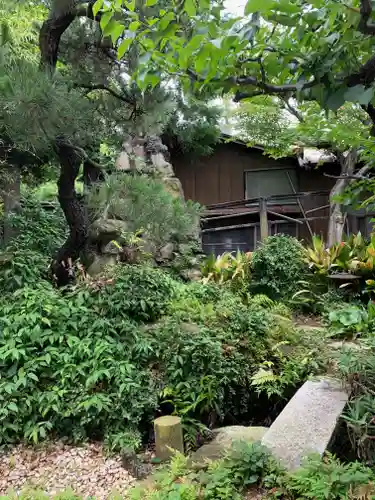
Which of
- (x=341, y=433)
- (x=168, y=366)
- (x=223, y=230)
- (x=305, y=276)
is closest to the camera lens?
(x=341, y=433)

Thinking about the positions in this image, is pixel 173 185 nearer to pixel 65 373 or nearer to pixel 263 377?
pixel 263 377

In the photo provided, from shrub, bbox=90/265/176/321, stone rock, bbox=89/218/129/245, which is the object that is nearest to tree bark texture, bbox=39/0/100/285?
stone rock, bbox=89/218/129/245

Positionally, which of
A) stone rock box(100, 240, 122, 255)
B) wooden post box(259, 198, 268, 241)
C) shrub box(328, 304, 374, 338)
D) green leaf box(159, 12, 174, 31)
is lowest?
shrub box(328, 304, 374, 338)

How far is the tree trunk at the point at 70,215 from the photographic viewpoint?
15.1ft

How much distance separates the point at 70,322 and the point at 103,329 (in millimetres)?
311

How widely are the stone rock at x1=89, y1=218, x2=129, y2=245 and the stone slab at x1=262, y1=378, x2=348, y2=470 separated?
8.20ft

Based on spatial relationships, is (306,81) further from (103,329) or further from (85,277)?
(85,277)

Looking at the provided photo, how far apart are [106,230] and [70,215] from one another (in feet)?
1.93

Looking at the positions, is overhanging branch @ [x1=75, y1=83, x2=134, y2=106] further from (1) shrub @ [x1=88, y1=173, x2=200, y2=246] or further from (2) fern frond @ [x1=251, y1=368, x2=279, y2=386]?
(2) fern frond @ [x1=251, y1=368, x2=279, y2=386]

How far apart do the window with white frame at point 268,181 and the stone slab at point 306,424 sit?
7698 millimetres

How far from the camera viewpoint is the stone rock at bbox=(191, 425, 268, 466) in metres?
3.15

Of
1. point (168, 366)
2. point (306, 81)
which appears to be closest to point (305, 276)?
point (168, 366)

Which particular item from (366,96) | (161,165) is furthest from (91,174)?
(366,96)

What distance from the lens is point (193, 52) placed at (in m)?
1.50
